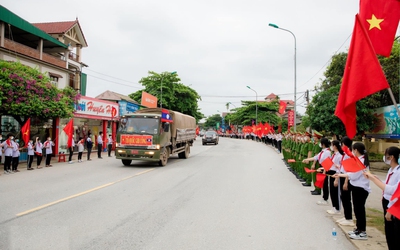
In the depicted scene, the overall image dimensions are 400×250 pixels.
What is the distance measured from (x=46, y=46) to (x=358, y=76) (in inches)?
1196

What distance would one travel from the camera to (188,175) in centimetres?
1162

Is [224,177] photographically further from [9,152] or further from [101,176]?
[9,152]

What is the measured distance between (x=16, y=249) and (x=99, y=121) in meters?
23.1

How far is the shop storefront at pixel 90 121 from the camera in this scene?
68.5 feet

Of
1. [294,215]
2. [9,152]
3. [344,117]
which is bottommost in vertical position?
[294,215]

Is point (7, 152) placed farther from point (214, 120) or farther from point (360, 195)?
point (214, 120)

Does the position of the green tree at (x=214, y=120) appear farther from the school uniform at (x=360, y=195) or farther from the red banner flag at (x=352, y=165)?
the red banner flag at (x=352, y=165)

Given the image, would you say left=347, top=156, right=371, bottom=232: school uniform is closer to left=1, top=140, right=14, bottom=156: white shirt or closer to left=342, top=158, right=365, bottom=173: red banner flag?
left=342, top=158, right=365, bottom=173: red banner flag

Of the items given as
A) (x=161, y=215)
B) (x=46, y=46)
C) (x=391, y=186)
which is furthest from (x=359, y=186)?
(x=46, y=46)

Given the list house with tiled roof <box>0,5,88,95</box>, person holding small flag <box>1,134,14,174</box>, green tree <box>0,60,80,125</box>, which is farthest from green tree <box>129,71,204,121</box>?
person holding small flag <box>1,134,14,174</box>

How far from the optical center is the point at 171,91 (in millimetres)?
40594

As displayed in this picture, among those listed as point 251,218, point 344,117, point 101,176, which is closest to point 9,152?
point 101,176

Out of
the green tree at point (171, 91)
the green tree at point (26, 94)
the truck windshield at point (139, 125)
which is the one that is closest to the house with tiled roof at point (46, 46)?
the green tree at point (26, 94)

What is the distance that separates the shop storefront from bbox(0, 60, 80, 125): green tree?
4.14 meters
